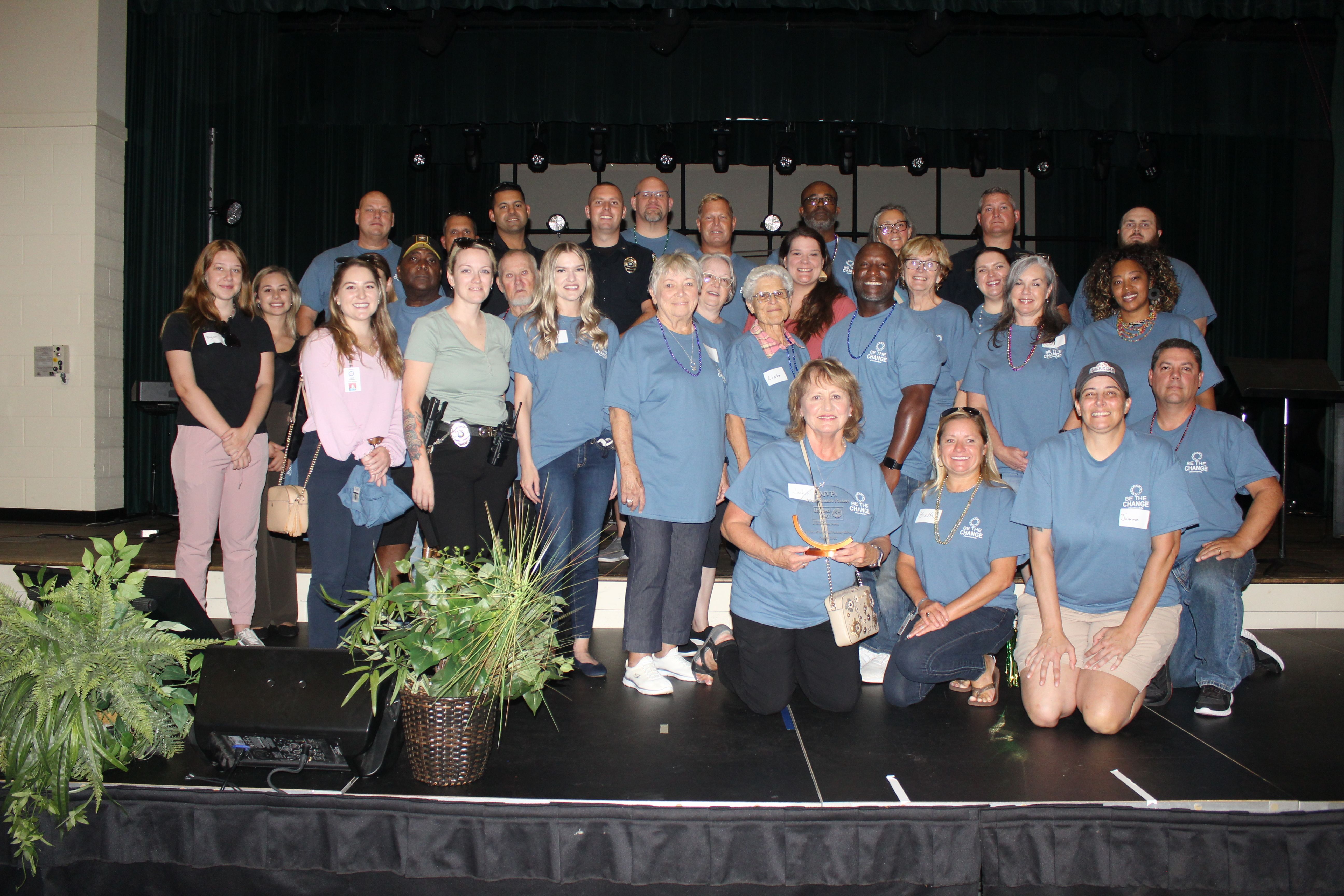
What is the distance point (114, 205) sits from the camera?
622cm

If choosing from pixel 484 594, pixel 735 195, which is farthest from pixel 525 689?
pixel 735 195

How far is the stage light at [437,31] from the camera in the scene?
677cm

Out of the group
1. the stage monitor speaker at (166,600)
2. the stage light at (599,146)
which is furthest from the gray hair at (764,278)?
the stage light at (599,146)

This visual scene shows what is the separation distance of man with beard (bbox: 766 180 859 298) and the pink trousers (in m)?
2.41

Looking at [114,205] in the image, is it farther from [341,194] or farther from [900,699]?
[900,699]

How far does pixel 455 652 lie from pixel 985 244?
9.96ft

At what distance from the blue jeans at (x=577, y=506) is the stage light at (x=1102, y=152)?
707 cm

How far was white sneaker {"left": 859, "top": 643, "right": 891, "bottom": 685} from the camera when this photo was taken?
10.4 feet

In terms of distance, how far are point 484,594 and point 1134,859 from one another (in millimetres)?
1594

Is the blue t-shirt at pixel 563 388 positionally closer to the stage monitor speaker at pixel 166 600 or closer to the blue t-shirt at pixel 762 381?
the blue t-shirt at pixel 762 381

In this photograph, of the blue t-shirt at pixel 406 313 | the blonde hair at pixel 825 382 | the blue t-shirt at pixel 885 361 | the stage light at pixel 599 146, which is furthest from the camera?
the stage light at pixel 599 146

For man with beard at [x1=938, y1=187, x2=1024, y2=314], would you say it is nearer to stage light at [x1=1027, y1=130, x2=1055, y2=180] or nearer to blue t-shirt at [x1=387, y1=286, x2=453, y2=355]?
blue t-shirt at [x1=387, y1=286, x2=453, y2=355]

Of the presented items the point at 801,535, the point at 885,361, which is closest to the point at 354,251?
the point at 885,361

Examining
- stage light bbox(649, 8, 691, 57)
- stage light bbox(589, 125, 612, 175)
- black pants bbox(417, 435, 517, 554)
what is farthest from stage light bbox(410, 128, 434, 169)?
black pants bbox(417, 435, 517, 554)
